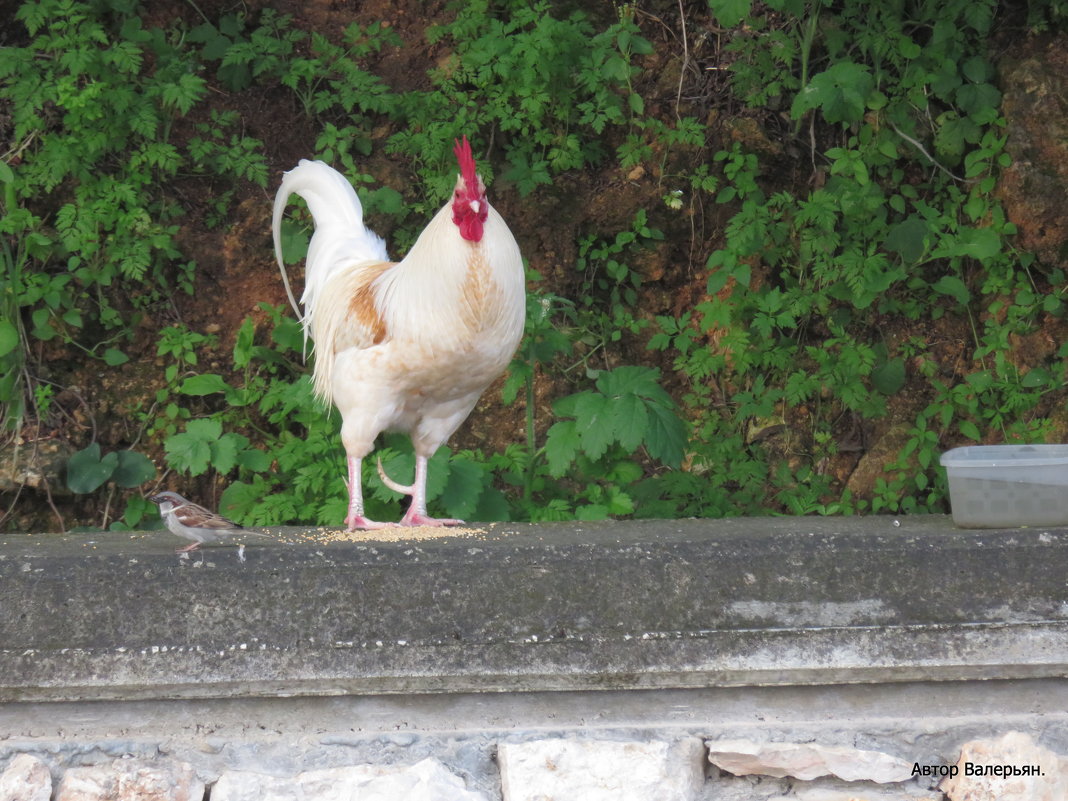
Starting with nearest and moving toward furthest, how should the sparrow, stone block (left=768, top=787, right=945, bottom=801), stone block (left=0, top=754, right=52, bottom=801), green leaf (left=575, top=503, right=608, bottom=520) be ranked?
stone block (left=0, top=754, right=52, bottom=801) → stone block (left=768, top=787, right=945, bottom=801) → the sparrow → green leaf (left=575, top=503, right=608, bottom=520)

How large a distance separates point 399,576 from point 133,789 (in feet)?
2.03

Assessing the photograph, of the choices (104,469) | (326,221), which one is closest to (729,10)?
(326,221)

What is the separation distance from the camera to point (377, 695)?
2154mm

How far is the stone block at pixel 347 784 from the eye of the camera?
2.08 m

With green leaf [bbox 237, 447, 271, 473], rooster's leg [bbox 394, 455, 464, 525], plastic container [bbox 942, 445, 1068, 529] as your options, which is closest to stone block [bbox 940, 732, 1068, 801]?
plastic container [bbox 942, 445, 1068, 529]

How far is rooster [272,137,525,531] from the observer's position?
3.01 metres

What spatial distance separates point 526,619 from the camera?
7.00ft

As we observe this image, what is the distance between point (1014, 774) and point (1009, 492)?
24.2 inches

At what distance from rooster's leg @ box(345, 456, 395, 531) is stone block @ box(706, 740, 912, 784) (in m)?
1.27

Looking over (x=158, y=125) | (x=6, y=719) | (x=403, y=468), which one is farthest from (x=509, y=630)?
(x=158, y=125)

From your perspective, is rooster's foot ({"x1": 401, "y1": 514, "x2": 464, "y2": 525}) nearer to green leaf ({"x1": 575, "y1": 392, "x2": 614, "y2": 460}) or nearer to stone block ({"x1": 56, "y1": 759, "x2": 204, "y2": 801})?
green leaf ({"x1": 575, "y1": 392, "x2": 614, "y2": 460})

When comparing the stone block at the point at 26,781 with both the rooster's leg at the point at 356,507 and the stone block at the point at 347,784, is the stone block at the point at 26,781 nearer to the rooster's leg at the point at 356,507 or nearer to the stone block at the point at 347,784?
the stone block at the point at 347,784

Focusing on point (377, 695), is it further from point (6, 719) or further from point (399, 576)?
point (6, 719)

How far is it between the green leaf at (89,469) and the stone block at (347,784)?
9.65 feet
